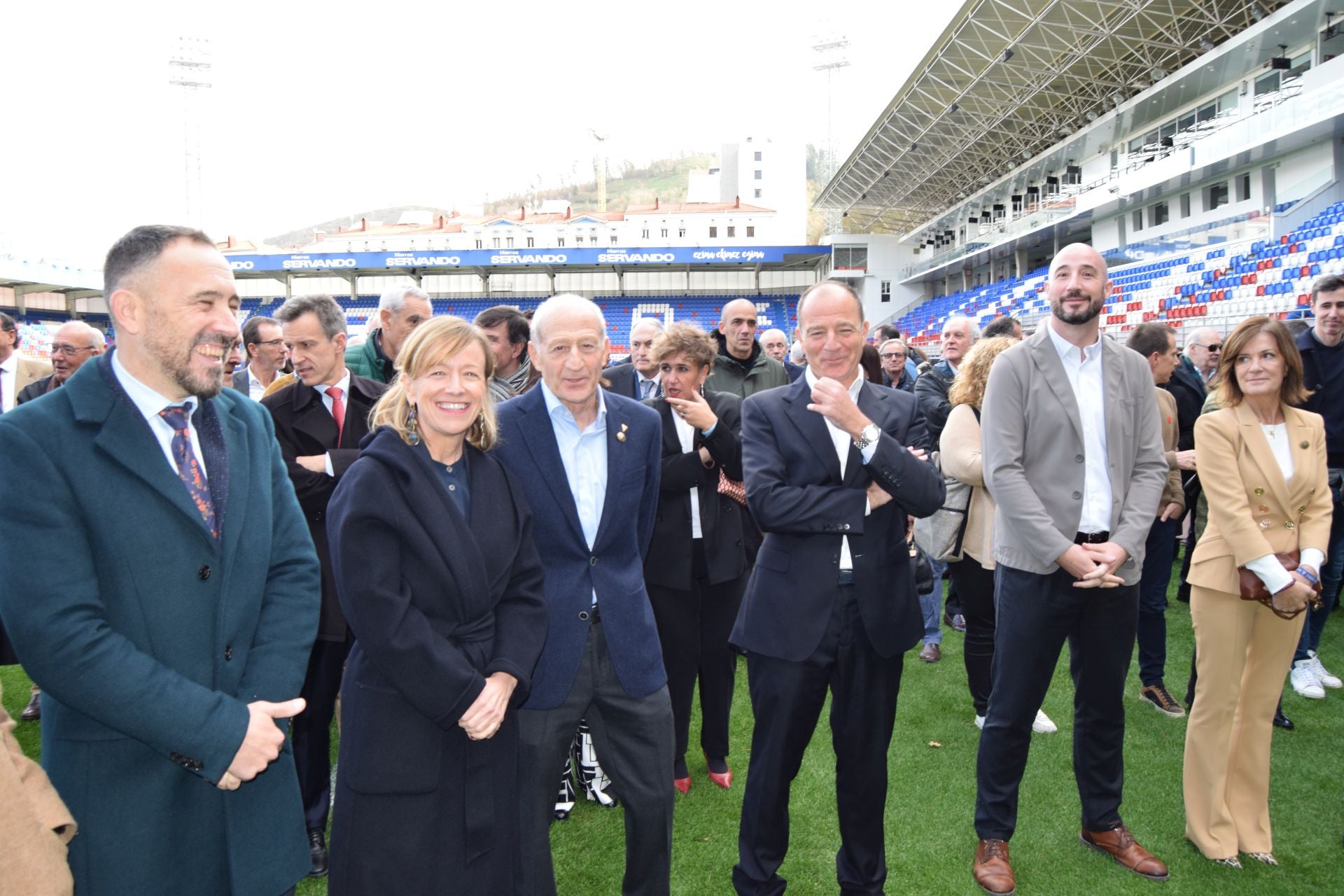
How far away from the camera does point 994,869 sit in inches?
122

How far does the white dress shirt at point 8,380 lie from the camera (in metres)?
5.57

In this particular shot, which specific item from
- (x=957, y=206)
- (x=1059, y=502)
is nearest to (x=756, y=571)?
(x=1059, y=502)

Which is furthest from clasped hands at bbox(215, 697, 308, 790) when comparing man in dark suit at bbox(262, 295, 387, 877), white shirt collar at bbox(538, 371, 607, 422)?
man in dark suit at bbox(262, 295, 387, 877)

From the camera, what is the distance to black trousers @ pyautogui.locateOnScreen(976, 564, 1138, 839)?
3117 millimetres

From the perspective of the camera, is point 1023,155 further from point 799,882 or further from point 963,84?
point 799,882

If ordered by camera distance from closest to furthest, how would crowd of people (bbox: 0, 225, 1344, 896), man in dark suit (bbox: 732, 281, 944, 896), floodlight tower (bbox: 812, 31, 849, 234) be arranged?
crowd of people (bbox: 0, 225, 1344, 896) < man in dark suit (bbox: 732, 281, 944, 896) < floodlight tower (bbox: 812, 31, 849, 234)

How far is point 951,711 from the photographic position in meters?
4.80

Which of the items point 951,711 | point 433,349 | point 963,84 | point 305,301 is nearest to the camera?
point 433,349

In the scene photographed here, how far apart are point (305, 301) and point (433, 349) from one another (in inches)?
60.2

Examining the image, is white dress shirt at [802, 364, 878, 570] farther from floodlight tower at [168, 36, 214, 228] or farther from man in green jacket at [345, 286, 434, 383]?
floodlight tower at [168, 36, 214, 228]

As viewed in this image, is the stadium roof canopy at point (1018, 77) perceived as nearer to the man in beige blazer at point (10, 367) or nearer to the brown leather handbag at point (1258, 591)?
the brown leather handbag at point (1258, 591)

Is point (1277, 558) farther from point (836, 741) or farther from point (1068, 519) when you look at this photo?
point (836, 741)

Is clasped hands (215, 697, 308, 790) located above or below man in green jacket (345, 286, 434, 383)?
below

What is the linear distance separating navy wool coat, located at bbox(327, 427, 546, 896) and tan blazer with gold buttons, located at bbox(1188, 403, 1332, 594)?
2945mm
